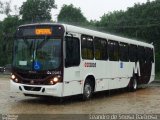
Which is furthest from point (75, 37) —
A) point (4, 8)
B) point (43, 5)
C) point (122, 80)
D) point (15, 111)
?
point (4, 8)

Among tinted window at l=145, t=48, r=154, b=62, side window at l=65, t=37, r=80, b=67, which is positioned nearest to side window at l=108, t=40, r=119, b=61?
side window at l=65, t=37, r=80, b=67

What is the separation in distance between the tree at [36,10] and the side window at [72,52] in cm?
5403

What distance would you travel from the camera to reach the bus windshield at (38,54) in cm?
1644

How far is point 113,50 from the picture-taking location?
2162 cm

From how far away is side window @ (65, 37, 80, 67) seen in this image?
1675 centimetres

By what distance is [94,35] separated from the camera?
1938 centimetres

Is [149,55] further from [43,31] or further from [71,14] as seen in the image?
[71,14]

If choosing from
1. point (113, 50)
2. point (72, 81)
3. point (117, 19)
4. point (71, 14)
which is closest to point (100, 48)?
point (113, 50)

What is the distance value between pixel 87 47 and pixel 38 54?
263cm

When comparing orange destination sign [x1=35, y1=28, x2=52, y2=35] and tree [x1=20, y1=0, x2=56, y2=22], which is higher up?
tree [x1=20, y1=0, x2=56, y2=22]

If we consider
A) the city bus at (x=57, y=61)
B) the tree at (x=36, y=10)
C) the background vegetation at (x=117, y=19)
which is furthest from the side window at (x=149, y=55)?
the tree at (x=36, y=10)

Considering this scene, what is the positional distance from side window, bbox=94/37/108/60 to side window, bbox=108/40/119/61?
1.83 feet

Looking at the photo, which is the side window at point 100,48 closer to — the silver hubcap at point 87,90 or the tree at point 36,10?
the silver hubcap at point 87,90

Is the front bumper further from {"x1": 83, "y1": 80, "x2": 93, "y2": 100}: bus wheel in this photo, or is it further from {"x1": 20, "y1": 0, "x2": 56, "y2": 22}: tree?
{"x1": 20, "y1": 0, "x2": 56, "y2": 22}: tree
